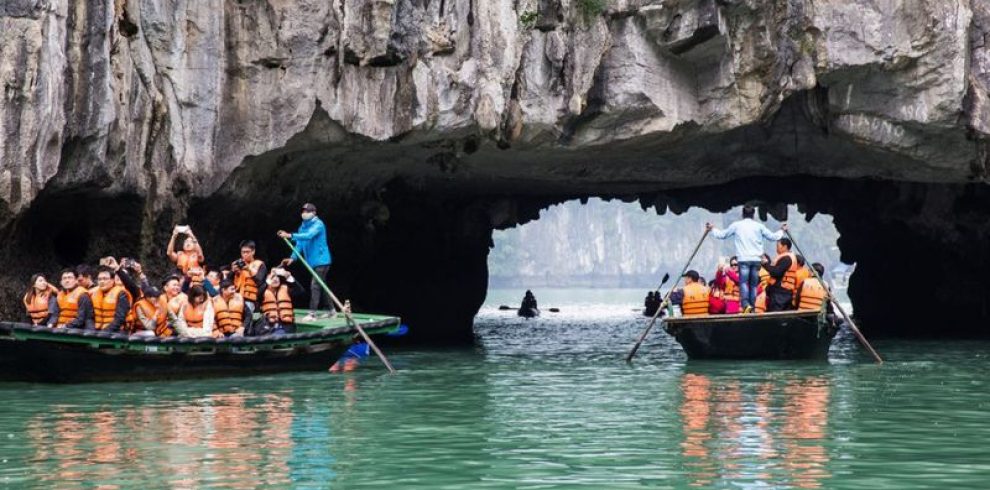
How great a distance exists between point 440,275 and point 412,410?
20.9 meters

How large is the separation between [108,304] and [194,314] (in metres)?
1.14

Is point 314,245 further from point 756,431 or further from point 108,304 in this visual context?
point 756,431

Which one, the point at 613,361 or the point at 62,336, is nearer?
the point at 62,336

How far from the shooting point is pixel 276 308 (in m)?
19.7

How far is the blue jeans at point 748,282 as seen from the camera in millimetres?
21736

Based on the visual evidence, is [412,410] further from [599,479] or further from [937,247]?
[937,247]

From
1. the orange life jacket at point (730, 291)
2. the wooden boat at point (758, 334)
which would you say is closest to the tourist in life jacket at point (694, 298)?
the orange life jacket at point (730, 291)

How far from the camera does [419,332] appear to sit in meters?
34.4

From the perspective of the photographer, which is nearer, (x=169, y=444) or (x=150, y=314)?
(x=169, y=444)

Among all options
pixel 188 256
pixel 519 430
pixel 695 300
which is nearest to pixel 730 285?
pixel 695 300

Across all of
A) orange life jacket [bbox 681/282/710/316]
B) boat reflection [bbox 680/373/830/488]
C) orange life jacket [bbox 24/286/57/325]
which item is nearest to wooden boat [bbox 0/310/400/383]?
orange life jacket [bbox 24/286/57/325]

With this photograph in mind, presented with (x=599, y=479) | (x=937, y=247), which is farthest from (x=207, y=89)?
(x=937, y=247)

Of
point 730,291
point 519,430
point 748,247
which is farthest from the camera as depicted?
point 730,291

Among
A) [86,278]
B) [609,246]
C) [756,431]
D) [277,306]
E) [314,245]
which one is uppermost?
[609,246]
